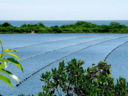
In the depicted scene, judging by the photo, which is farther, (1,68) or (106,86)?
(106,86)

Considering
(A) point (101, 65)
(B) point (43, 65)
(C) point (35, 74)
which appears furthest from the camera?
(B) point (43, 65)

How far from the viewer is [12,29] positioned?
2155cm

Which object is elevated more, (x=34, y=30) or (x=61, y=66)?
(x=61, y=66)

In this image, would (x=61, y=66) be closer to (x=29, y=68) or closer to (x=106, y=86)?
(x=106, y=86)

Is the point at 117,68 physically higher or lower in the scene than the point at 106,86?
lower

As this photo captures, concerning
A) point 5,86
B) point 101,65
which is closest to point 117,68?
point 5,86

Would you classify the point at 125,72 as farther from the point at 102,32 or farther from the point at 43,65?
the point at 102,32

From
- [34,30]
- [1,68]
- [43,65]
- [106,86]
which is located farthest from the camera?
[34,30]

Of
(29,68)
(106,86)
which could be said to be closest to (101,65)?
(106,86)

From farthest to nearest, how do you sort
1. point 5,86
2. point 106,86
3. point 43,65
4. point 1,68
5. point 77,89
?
point 43,65, point 5,86, point 77,89, point 106,86, point 1,68

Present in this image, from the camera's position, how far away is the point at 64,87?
7.81 ft

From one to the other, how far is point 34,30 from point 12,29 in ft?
5.54

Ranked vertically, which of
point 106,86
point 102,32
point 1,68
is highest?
point 1,68

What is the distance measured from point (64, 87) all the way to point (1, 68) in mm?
1577
